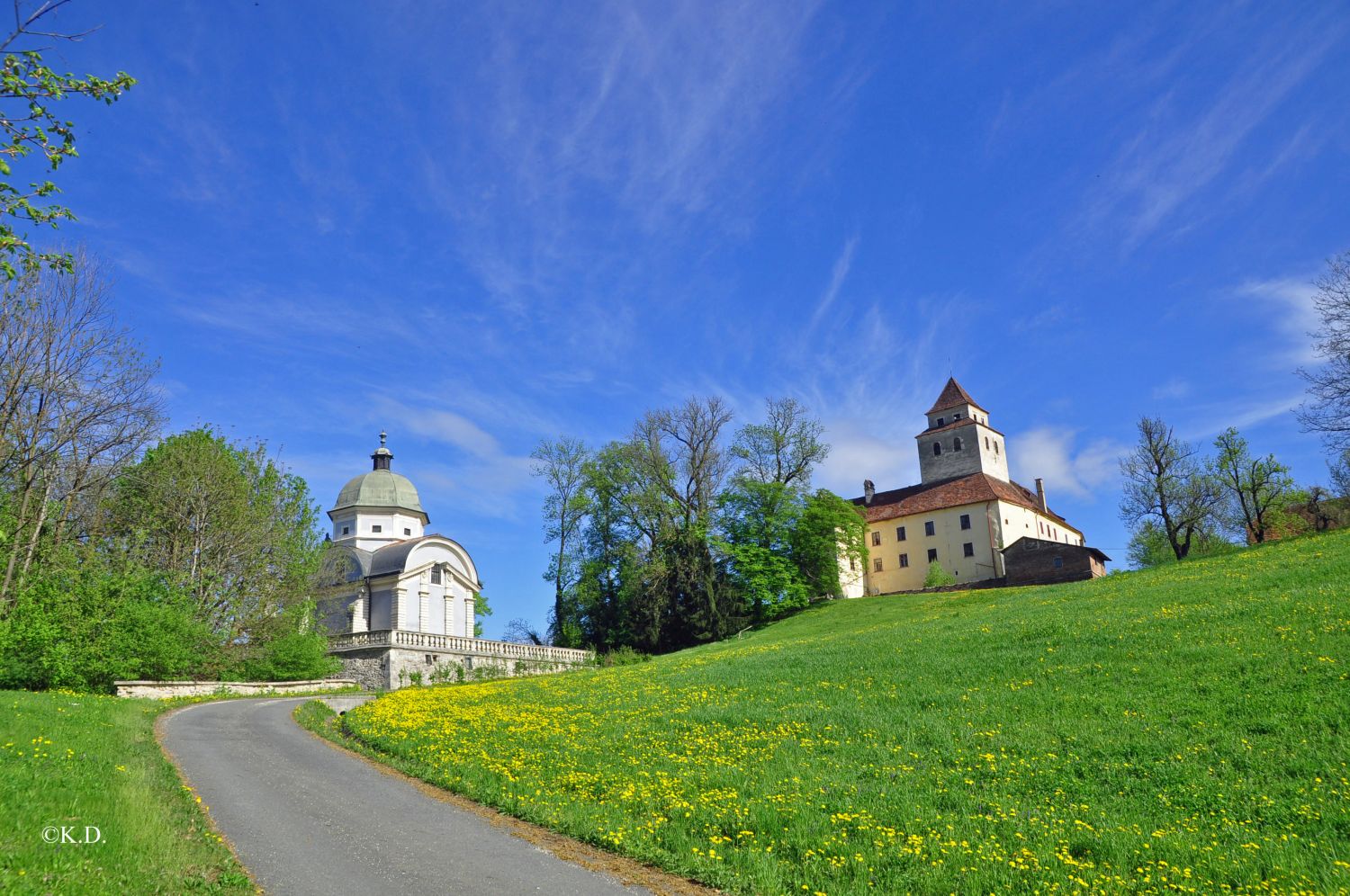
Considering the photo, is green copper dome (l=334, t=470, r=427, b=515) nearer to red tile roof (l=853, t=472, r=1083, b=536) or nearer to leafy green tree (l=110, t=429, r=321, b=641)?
leafy green tree (l=110, t=429, r=321, b=641)

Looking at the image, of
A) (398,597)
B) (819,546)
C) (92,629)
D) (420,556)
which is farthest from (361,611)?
(819,546)

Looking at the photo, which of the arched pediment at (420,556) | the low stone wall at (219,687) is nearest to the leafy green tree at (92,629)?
the low stone wall at (219,687)

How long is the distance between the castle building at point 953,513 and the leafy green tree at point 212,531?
4370cm

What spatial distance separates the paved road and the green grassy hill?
940 millimetres

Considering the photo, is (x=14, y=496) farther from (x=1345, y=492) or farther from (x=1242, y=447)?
(x=1345, y=492)

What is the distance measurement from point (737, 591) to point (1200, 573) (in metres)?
33.9

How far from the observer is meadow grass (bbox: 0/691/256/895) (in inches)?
332

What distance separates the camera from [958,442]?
77.6m

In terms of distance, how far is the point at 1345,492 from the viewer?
6662 cm

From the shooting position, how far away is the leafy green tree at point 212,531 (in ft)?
130

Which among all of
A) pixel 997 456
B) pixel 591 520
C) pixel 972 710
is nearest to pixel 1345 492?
pixel 997 456

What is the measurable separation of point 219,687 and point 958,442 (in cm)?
6139

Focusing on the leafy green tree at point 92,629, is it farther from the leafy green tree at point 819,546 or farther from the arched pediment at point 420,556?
the leafy green tree at point 819,546

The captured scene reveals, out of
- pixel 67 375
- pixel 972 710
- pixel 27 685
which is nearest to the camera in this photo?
pixel 972 710
